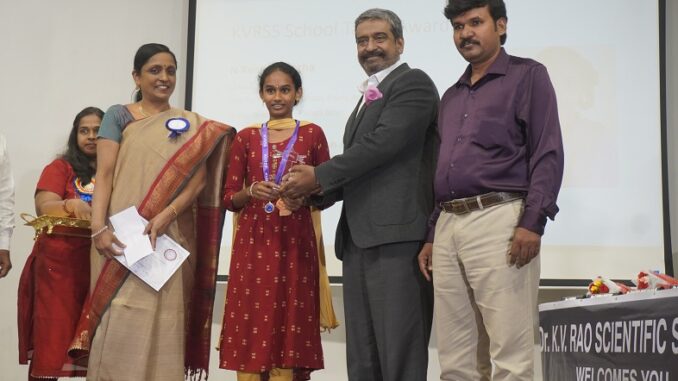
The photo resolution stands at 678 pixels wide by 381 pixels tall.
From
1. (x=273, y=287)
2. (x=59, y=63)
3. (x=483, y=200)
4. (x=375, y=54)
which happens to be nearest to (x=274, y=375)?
(x=273, y=287)

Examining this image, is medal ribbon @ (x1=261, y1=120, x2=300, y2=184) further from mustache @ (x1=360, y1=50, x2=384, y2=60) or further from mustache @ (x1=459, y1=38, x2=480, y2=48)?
mustache @ (x1=459, y1=38, x2=480, y2=48)

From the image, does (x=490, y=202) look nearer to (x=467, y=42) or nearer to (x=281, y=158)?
(x=467, y=42)

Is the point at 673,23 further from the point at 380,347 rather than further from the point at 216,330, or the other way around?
the point at 216,330

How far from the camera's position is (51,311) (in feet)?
12.4

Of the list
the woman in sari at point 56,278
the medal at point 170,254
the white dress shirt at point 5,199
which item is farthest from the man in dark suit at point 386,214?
the white dress shirt at point 5,199

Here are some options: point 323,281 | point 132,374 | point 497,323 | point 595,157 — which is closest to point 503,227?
point 497,323

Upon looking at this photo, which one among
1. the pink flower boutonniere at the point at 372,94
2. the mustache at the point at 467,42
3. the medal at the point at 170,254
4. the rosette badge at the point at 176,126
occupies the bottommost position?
the medal at the point at 170,254

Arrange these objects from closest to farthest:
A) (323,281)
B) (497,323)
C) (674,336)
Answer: (674,336)
(497,323)
(323,281)

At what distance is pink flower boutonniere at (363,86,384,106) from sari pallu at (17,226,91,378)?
166 cm

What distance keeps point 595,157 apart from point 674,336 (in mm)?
2588

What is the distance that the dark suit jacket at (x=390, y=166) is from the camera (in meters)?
2.93

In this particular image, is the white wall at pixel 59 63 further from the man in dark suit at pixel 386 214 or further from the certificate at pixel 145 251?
the man in dark suit at pixel 386 214

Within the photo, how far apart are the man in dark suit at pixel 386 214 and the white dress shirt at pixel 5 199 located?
5.49 feet

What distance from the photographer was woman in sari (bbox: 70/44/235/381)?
3.31 meters
